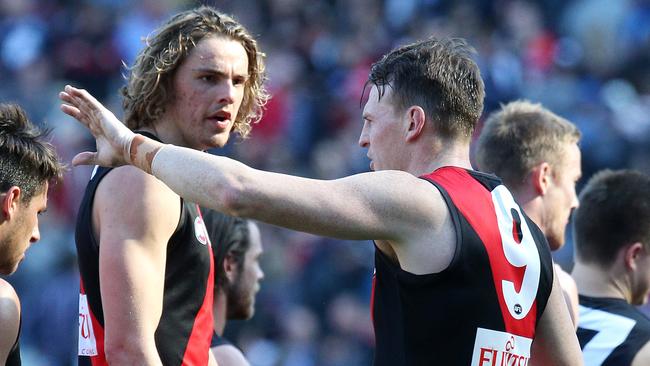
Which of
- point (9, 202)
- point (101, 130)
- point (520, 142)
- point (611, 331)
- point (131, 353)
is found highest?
point (520, 142)

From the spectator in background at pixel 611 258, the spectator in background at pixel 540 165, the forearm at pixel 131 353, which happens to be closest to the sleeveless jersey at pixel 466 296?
the forearm at pixel 131 353

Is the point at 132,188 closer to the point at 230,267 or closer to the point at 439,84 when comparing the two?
the point at 439,84

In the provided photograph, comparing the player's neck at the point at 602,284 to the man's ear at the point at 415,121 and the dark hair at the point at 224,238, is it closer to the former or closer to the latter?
the dark hair at the point at 224,238

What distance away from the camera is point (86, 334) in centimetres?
399

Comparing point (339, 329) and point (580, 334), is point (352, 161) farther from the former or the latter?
point (580, 334)

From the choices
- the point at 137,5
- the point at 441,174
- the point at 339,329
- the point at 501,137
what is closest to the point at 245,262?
the point at 501,137

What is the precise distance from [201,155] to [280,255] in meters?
7.65

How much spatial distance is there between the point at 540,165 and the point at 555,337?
5.27 ft

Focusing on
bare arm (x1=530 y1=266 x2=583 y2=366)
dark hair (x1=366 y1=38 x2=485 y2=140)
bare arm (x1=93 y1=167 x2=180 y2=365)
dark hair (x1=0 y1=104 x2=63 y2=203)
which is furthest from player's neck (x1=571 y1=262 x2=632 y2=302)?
dark hair (x1=0 y1=104 x2=63 y2=203)

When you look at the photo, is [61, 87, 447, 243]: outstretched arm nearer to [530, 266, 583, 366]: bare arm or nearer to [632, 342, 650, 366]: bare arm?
[530, 266, 583, 366]: bare arm

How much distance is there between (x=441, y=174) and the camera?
10.9 ft

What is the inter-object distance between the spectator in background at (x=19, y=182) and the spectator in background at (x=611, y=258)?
2672 millimetres

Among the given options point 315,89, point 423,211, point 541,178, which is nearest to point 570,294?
point 541,178

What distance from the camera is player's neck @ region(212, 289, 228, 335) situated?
18.9 feet
